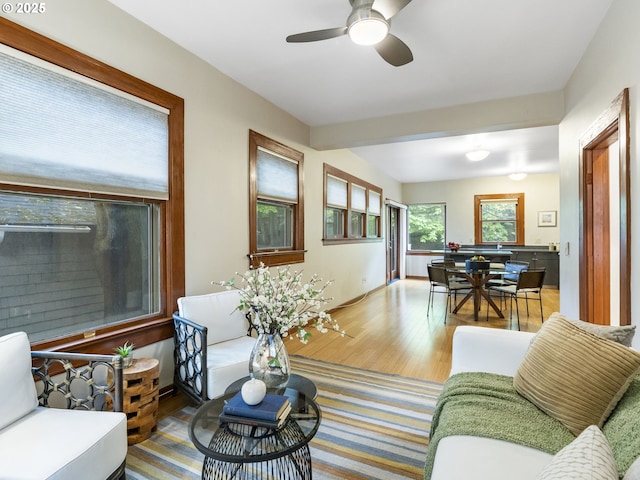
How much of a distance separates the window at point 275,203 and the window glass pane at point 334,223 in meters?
0.91

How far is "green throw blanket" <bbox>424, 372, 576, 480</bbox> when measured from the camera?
48.8 inches

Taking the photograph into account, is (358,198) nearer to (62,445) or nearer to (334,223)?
(334,223)

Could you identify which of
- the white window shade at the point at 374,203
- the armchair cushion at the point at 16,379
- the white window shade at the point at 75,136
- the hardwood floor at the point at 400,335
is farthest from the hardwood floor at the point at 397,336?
the white window shade at the point at 374,203

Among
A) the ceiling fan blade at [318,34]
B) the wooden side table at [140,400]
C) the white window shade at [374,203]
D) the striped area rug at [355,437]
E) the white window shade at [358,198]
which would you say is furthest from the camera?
the white window shade at [374,203]

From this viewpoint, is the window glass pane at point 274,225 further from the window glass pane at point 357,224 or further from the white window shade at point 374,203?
the white window shade at point 374,203

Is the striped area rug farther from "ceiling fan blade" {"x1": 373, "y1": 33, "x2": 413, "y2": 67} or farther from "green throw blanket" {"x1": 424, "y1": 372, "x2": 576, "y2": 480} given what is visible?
"ceiling fan blade" {"x1": 373, "y1": 33, "x2": 413, "y2": 67}

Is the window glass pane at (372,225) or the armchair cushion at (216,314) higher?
the window glass pane at (372,225)

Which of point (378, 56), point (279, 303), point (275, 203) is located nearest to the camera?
point (279, 303)

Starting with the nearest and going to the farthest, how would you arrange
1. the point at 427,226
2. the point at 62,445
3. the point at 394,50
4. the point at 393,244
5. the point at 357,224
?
1. the point at 62,445
2. the point at 394,50
3. the point at 357,224
4. the point at 393,244
5. the point at 427,226

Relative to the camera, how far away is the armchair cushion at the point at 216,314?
2.46m

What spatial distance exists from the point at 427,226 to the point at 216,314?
783 centimetres

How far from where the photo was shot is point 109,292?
229 cm

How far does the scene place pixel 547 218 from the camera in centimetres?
812

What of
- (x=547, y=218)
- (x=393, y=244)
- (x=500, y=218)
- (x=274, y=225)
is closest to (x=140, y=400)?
(x=274, y=225)
